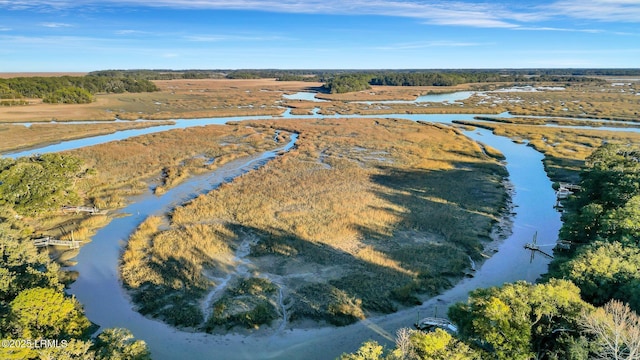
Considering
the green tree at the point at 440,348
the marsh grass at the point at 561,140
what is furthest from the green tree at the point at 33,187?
the marsh grass at the point at 561,140

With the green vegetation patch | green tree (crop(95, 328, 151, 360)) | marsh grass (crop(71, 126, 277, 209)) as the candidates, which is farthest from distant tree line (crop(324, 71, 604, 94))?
green tree (crop(95, 328, 151, 360))

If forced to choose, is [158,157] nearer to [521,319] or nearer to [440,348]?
[440,348]

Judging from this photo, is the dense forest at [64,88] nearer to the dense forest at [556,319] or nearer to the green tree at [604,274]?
the dense forest at [556,319]

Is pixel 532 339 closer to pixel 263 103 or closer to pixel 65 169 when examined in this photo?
pixel 65 169

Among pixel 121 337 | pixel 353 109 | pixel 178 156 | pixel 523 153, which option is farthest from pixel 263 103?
pixel 121 337

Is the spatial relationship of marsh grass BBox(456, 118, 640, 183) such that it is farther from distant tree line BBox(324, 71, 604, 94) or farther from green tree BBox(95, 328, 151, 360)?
distant tree line BBox(324, 71, 604, 94)

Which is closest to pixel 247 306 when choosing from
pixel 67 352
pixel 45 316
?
pixel 45 316
